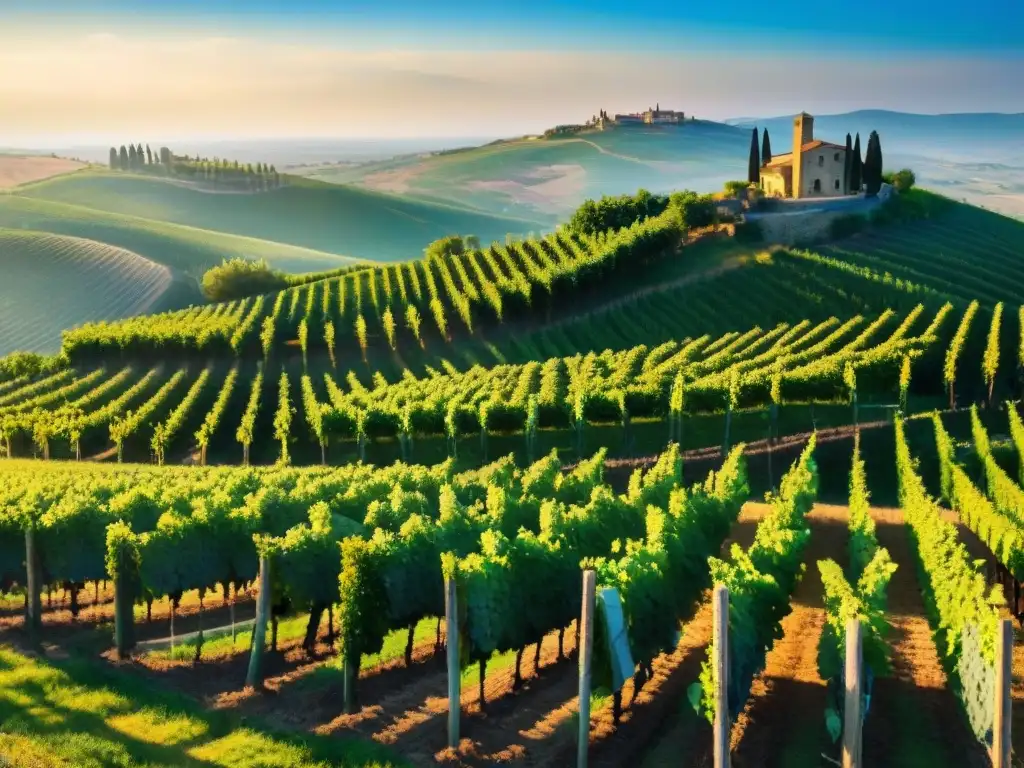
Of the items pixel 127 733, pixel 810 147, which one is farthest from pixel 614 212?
pixel 127 733

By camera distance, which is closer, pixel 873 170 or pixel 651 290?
pixel 651 290

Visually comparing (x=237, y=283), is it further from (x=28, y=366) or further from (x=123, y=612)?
(x=123, y=612)

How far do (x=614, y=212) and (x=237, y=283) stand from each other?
130ft

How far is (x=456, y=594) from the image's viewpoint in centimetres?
1677

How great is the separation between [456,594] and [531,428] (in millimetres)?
25665

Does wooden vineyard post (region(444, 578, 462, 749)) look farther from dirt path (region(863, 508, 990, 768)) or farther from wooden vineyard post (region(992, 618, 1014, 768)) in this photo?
wooden vineyard post (region(992, 618, 1014, 768))

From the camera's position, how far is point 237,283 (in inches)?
3922

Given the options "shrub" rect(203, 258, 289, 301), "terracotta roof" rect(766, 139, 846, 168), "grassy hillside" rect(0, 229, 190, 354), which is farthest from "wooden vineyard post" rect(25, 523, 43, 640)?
"grassy hillside" rect(0, 229, 190, 354)

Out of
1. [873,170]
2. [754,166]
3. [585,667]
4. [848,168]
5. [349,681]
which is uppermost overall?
[754,166]

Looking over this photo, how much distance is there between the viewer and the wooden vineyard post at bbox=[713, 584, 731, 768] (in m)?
13.2

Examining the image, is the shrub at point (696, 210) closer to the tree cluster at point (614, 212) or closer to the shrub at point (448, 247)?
the tree cluster at point (614, 212)

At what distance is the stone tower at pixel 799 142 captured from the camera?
82125 mm

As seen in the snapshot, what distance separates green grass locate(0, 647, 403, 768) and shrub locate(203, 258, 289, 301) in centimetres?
8259

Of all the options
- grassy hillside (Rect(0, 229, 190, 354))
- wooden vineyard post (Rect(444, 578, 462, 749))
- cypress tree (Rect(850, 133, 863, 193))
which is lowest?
grassy hillside (Rect(0, 229, 190, 354))
